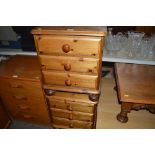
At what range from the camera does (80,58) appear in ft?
3.34

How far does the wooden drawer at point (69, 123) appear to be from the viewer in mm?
1463

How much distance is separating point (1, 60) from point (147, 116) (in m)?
1.52

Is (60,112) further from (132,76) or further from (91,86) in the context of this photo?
(132,76)

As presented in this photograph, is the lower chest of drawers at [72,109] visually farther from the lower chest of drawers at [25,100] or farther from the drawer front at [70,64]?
the drawer front at [70,64]

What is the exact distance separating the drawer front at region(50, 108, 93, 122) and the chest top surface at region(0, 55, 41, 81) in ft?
1.28

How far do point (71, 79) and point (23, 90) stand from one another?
0.52 meters

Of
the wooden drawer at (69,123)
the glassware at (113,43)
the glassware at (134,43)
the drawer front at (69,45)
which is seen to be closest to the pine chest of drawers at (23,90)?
the wooden drawer at (69,123)

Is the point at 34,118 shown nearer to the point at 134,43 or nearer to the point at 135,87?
the point at 135,87

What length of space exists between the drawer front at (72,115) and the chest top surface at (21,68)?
0.39 meters

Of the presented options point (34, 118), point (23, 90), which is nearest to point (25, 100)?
point (23, 90)

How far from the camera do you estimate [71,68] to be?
3.57 feet

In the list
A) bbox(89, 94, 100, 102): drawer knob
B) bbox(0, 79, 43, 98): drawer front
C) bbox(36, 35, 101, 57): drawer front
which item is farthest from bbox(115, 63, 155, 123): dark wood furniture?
bbox(0, 79, 43, 98): drawer front
